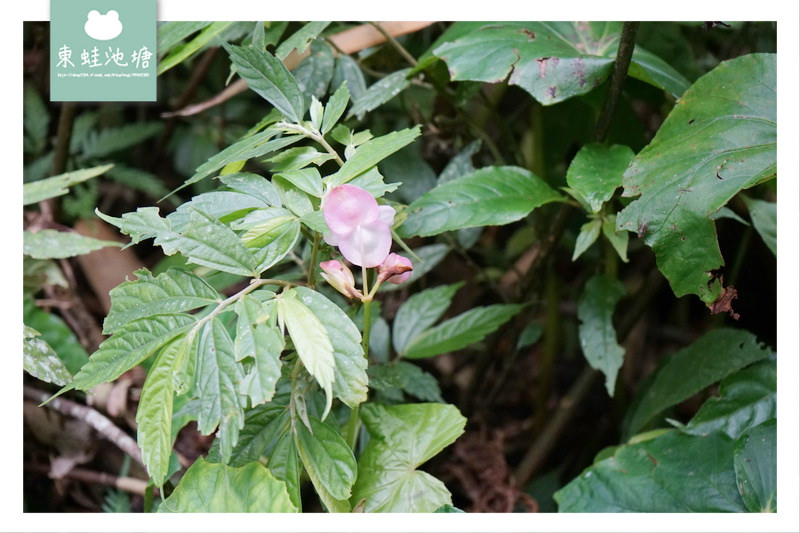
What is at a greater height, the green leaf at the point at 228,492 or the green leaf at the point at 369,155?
the green leaf at the point at 369,155

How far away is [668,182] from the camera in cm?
62

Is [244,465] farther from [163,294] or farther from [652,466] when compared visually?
[652,466]

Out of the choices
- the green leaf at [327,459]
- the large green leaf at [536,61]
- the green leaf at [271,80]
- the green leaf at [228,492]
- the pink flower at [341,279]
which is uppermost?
the large green leaf at [536,61]

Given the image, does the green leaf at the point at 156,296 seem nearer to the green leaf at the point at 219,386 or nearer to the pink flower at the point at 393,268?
the green leaf at the point at 219,386

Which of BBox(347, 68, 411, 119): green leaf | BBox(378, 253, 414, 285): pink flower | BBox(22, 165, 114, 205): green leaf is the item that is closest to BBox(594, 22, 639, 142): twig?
BBox(347, 68, 411, 119): green leaf

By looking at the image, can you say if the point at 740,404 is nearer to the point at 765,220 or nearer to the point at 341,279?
the point at 765,220

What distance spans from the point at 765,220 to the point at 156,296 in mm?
686

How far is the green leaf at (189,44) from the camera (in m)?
0.71

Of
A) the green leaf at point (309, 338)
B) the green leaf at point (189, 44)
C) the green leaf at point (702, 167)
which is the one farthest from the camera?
the green leaf at point (189, 44)

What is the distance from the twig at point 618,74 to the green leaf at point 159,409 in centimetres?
51

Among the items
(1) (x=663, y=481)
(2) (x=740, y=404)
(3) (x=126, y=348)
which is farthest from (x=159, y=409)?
Result: (2) (x=740, y=404)

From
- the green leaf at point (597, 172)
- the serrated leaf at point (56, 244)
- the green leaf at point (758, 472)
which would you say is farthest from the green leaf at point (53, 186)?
the green leaf at point (758, 472)
